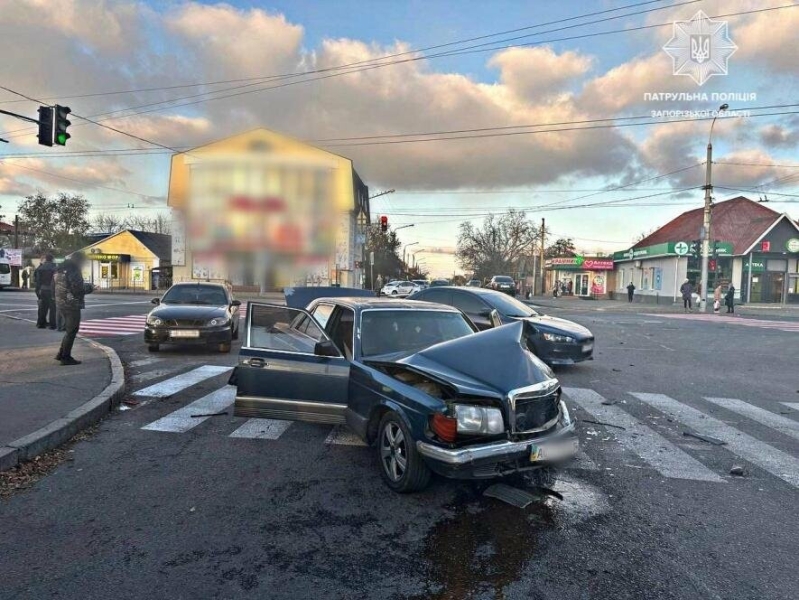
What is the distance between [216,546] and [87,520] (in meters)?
1.08

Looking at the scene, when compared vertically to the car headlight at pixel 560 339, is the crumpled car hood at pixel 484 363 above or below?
above

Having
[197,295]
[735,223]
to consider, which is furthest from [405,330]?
[735,223]

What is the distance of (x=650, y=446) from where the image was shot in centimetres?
553

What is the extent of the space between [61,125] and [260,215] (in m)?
8.52

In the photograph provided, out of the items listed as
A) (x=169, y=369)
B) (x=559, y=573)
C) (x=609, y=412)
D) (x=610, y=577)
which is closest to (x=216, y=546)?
(x=559, y=573)

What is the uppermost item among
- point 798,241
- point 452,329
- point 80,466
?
point 798,241

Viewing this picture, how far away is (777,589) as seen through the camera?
2955mm

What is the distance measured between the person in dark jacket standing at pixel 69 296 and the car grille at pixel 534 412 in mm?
7557

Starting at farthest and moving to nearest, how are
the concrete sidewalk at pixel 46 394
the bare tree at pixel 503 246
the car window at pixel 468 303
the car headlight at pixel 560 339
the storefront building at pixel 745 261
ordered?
the bare tree at pixel 503 246 < the storefront building at pixel 745 261 < the car window at pixel 468 303 < the car headlight at pixel 560 339 < the concrete sidewalk at pixel 46 394

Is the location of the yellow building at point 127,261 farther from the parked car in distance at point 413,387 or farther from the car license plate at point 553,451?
the car license plate at point 553,451

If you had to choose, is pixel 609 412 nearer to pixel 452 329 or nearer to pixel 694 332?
pixel 452 329

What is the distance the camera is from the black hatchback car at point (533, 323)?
9.55 metres

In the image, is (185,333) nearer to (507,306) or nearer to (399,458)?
(507,306)

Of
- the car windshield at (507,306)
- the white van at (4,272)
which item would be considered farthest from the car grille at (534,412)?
the white van at (4,272)
